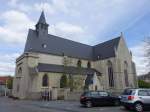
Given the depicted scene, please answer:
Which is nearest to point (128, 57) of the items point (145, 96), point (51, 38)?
point (51, 38)

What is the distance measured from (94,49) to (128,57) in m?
9.54

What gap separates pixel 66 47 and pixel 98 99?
25.5 m

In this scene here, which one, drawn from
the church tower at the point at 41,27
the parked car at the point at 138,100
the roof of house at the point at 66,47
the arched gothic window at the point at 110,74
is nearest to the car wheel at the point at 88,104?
the parked car at the point at 138,100

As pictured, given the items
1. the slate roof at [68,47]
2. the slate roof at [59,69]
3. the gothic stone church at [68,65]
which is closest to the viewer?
the gothic stone church at [68,65]

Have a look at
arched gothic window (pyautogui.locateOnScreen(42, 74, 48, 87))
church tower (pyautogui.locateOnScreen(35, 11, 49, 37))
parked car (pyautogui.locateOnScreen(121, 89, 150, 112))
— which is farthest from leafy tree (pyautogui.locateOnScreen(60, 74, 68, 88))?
parked car (pyautogui.locateOnScreen(121, 89, 150, 112))

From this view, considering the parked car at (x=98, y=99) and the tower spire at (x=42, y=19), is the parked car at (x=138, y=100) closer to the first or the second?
the parked car at (x=98, y=99)

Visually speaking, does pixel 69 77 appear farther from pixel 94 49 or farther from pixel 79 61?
pixel 94 49

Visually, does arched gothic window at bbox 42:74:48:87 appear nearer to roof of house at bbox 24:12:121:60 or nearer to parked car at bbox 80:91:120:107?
roof of house at bbox 24:12:121:60

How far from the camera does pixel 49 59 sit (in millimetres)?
36375

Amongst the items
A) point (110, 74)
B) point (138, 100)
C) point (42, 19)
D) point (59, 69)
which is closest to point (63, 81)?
point (59, 69)

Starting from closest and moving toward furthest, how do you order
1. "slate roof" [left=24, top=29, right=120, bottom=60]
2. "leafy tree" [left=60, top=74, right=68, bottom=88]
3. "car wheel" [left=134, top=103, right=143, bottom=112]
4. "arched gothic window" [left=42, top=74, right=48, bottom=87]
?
"car wheel" [left=134, top=103, right=143, bottom=112], "arched gothic window" [left=42, top=74, right=48, bottom=87], "leafy tree" [left=60, top=74, right=68, bottom=88], "slate roof" [left=24, top=29, right=120, bottom=60]

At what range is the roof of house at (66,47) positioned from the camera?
36156 mm

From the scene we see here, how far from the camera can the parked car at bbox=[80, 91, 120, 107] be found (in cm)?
1681

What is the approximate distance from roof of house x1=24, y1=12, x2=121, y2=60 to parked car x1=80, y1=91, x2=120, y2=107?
66.5ft
